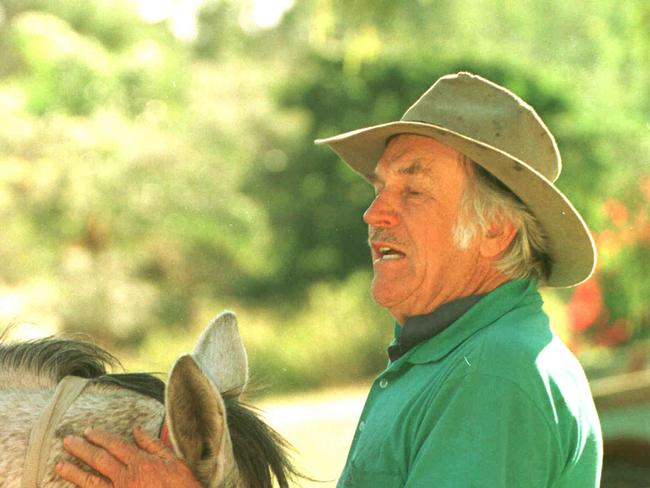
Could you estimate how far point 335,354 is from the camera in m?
15.4

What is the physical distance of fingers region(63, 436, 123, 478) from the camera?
155 centimetres

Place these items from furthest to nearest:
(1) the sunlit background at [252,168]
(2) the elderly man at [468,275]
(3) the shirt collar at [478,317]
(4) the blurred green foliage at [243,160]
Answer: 1. (4) the blurred green foliage at [243,160]
2. (1) the sunlit background at [252,168]
3. (3) the shirt collar at [478,317]
4. (2) the elderly man at [468,275]

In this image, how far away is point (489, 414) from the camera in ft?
5.87

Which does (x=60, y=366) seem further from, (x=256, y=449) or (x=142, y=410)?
(x=256, y=449)

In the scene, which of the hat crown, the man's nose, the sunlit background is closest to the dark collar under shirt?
the man's nose

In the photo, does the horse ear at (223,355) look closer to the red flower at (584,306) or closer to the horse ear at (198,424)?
the horse ear at (198,424)

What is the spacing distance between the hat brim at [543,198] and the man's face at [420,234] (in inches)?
2.2

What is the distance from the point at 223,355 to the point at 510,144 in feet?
2.46

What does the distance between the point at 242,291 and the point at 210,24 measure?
22.1 ft

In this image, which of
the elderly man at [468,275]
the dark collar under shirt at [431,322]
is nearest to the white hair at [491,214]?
the elderly man at [468,275]

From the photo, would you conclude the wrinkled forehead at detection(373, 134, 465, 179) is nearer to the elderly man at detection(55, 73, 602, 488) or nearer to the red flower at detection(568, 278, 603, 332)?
the elderly man at detection(55, 73, 602, 488)

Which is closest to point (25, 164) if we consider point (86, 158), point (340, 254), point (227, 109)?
point (86, 158)

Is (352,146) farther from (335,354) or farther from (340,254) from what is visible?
(340,254)

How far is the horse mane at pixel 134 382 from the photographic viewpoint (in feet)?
5.35
